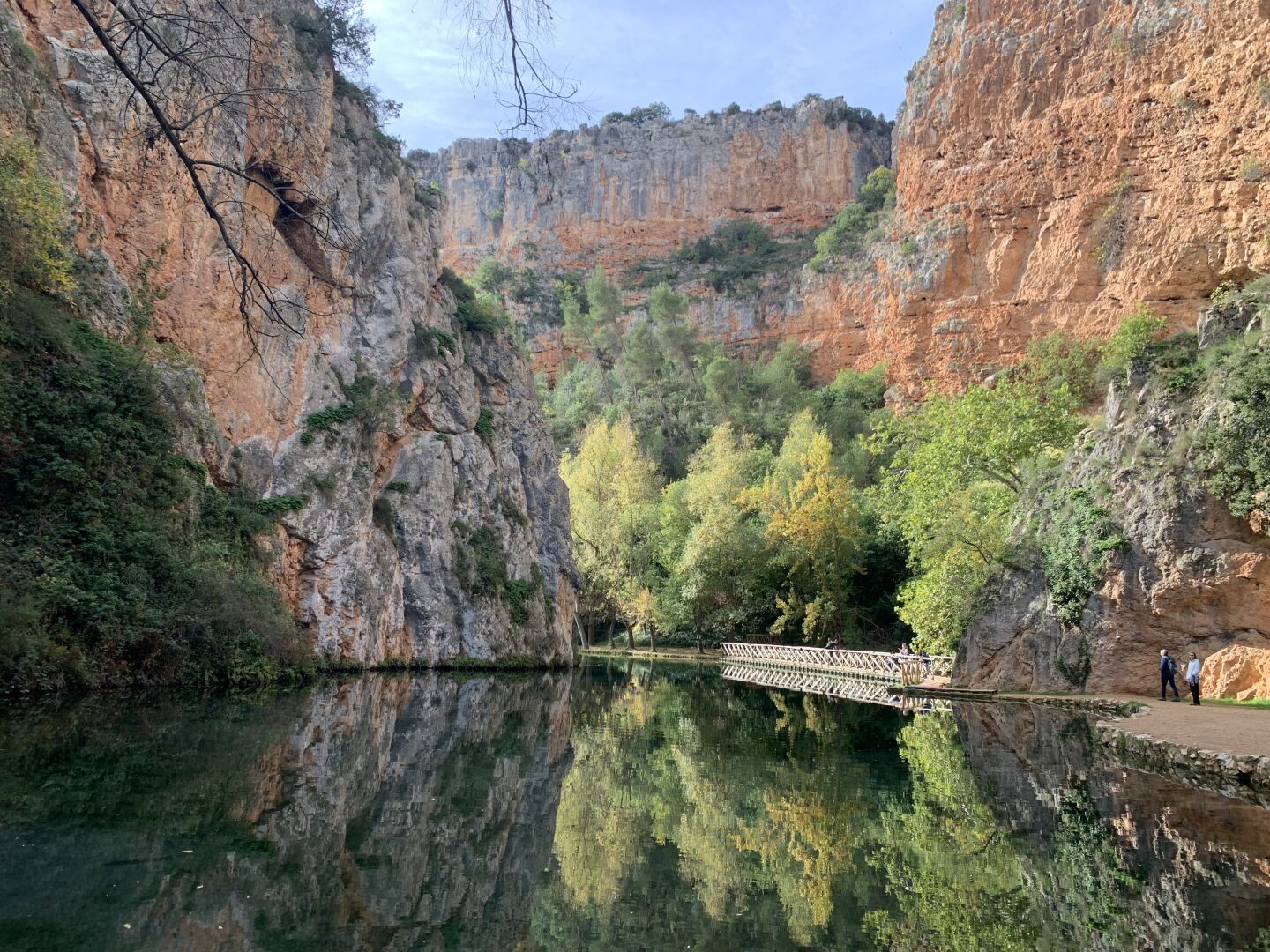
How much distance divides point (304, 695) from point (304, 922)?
12961 millimetres

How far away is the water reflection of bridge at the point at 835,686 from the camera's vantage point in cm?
2036

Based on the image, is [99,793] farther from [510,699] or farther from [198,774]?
[510,699]

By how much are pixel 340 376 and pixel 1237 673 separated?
23.1 meters

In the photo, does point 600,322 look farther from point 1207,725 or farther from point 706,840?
point 706,840

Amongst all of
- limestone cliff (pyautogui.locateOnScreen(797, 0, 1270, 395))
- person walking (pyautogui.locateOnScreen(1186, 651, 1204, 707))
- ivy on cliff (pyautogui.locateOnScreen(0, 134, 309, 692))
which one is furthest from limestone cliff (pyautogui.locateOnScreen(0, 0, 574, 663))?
limestone cliff (pyautogui.locateOnScreen(797, 0, 1270, 395))

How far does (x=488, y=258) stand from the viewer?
85.8 metres

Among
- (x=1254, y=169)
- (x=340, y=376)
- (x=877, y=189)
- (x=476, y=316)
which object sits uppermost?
(x=877, y=189)

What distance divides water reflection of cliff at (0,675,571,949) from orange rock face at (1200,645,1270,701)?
43.2 ft

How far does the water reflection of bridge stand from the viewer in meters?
20.4

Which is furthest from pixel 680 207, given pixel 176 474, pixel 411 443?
pixel 176 474

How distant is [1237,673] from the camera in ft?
55.2

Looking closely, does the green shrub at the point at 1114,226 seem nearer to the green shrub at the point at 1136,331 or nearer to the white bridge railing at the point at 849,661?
the green shrub at the point at 1136,331

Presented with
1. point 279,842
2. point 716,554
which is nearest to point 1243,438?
point 279,842

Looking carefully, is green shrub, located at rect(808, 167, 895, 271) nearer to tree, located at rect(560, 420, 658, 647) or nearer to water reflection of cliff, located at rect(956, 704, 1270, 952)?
tree, located at rect(560, 420, 658, 647)
